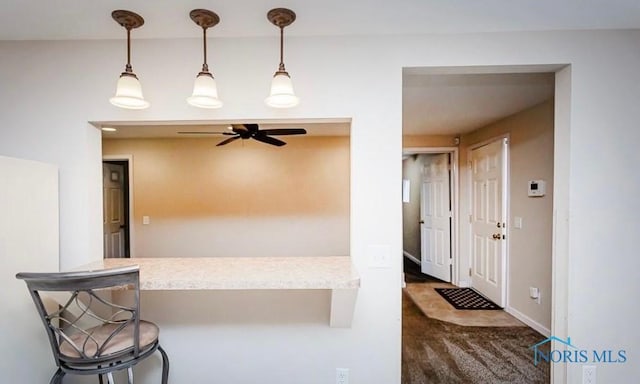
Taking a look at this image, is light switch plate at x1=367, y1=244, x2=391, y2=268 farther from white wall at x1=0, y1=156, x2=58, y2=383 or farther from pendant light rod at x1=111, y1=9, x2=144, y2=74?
white wall at x1=0, y1=156, x2=58, y2=383

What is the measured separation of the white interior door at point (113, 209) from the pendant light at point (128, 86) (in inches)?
143

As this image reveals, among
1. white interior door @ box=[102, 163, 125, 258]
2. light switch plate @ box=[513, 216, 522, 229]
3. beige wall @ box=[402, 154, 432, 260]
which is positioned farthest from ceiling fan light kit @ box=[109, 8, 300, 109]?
beige wall @ box=[402, 154, 432, 260]

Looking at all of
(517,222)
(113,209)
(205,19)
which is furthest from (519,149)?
(113,209)

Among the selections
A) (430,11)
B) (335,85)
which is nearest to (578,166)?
(430,11)

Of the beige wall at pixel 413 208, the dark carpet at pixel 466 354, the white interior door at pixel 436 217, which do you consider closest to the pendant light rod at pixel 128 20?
the dark carpet at pixel 466 354

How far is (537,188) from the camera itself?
2.85 meters

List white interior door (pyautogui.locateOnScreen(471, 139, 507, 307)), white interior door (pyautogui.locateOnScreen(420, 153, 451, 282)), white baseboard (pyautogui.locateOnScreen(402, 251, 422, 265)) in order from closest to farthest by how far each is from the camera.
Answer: white interior door (pyautogui.locateOnScreen(471, 139, 507, 307))
white interior door (pyautogui.locateOnScreen(420, 153, 451, 282))
white baseboard (pyautogui.locateOnScreen(402, 251, 422, 265))

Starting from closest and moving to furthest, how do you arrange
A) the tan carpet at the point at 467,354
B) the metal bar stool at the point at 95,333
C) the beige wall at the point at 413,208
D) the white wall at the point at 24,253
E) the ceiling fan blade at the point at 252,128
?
the metal bar stool at the point at 95,333 < the white wall at the point at 24,253 < the tan carpet at the point at 467,354 < the ceiling fan blade at the point at 252,128 < the beige wall at the point at 413,208

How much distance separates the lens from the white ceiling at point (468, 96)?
7.23 feet

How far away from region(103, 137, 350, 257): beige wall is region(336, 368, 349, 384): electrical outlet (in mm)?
2562

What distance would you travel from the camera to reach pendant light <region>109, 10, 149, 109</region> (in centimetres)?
134

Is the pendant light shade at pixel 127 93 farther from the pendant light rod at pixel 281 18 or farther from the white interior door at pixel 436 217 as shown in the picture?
the white interior door at pixel 436 217

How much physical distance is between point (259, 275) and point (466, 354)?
7.00ft

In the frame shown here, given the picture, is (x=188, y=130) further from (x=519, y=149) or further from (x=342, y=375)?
(x=519, y=149)
